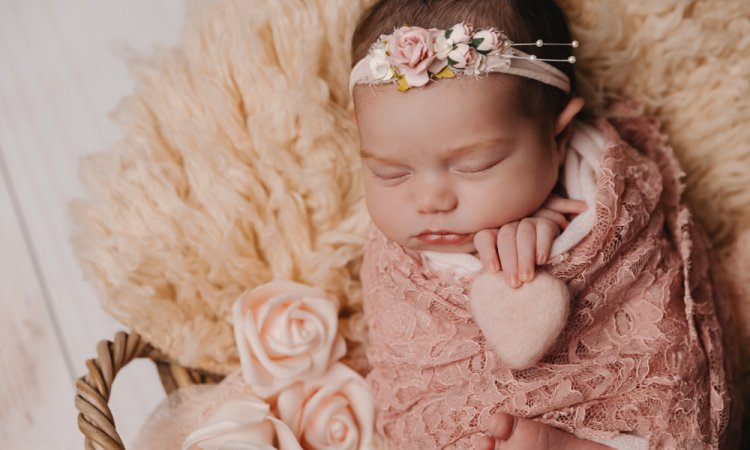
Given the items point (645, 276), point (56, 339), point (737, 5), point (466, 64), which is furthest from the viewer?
point (56, 339)

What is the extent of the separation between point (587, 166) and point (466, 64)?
0.96 ft

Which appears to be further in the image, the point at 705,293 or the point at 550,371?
the point at 705,293

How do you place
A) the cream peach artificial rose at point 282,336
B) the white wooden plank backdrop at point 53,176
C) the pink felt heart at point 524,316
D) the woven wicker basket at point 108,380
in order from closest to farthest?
the pink felt heart at point 524,316 → the woven wicker basket at point 108,380 → the cream peach artificial rose at point 282,336 → the white wooden plank backdrop at point 53,176

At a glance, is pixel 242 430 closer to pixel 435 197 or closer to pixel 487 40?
pixel 435 197

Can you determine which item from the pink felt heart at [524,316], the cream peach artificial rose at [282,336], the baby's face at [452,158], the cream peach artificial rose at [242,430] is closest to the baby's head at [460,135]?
the baby's face at [452,158]

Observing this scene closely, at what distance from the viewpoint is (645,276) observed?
42.6 inches

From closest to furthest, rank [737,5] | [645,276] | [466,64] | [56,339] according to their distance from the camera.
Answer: [466,64], [645,276], [737,5], [56,339]

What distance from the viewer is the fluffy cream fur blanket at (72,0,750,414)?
125cm

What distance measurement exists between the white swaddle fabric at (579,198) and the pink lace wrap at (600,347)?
0.5 inches

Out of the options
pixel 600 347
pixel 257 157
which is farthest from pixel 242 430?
pixel 600 347

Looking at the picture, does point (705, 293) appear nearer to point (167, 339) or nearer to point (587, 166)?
point (587, 166)

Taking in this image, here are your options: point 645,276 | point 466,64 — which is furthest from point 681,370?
point 466,64

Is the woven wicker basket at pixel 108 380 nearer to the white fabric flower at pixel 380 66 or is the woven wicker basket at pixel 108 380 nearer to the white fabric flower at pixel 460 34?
the white fabric flower at pixel 380 66

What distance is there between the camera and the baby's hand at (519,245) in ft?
3.25
